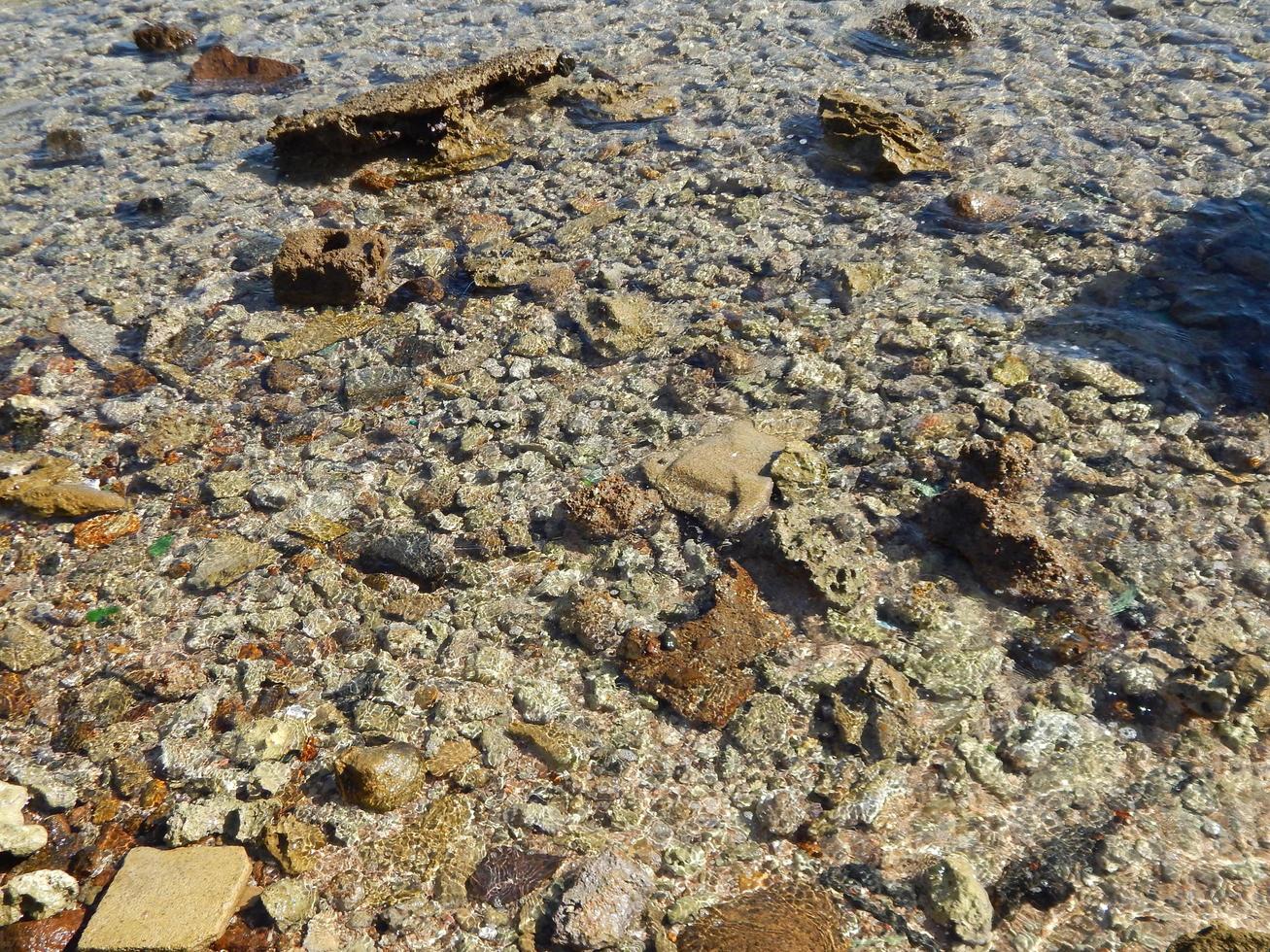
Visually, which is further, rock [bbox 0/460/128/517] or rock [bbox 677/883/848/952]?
rock [bbox 0/460/128/517]

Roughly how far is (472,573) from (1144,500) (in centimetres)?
288

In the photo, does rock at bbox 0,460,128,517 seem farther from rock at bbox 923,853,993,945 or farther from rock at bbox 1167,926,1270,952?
rock at bbox 1167,926,1270,952

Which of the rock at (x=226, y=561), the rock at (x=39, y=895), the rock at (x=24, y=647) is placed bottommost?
the rock at (x=39, y=895)

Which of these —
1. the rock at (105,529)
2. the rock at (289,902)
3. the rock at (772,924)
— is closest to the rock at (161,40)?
the rock at (105,529)

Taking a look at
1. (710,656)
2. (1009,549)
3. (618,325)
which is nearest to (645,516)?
(710,656)

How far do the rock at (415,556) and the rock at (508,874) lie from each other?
1.23 m

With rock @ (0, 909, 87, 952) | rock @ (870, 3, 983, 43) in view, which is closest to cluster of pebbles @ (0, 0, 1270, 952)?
rock @ (0, 909, 87, 952)

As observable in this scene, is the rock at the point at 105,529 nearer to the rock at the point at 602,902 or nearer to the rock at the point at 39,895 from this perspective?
the rock at the point at 39,895

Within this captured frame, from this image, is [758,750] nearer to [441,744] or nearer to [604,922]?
[604,922]

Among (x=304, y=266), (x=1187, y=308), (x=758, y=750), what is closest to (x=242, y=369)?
(x=304, y=266)

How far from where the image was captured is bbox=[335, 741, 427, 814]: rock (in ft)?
9.94

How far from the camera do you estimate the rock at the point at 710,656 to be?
10.9 ft

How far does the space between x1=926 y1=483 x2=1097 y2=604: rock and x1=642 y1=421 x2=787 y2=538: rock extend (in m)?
0.78

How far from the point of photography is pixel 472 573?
3.81m
